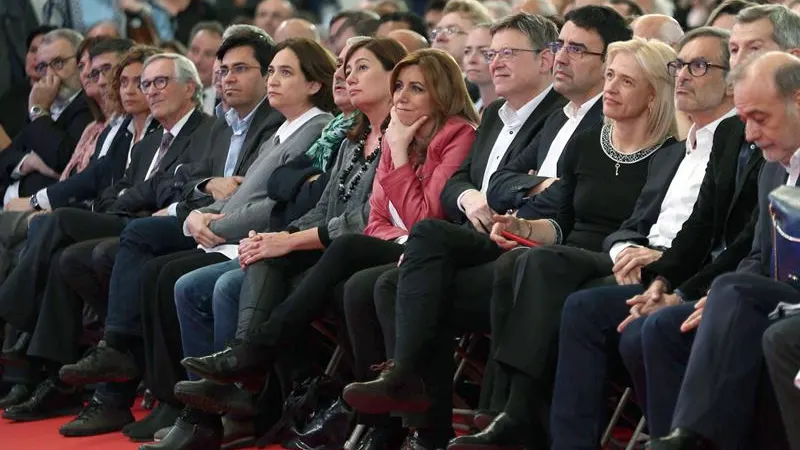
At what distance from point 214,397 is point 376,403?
3.13 ft

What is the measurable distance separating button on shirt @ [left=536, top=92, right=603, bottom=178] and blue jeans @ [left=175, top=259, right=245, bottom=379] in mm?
1267

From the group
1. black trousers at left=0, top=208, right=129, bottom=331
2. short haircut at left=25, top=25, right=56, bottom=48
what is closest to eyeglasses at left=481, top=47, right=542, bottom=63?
black trousers at left=0, top=208, right=129, bottom=331

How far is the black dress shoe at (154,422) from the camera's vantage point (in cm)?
645

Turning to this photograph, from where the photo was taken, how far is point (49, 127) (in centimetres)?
882

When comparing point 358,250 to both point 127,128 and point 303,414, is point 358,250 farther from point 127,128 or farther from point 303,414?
point 127,128

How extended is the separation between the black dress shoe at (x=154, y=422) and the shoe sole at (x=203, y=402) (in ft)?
1.78

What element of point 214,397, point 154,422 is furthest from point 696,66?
point 154,422

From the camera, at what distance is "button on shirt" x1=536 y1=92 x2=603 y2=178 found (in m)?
5.87

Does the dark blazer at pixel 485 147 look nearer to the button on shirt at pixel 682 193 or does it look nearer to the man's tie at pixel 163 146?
the button on shirt at pixel 682 193

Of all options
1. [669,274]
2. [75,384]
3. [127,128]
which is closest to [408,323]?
[669,274]

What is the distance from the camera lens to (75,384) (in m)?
6.81

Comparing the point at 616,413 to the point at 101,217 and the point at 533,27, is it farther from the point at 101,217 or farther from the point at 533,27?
the point at 101,217

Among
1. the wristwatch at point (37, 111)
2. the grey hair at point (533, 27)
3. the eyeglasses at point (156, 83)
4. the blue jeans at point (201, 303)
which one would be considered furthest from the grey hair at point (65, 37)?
the grey hair at point (533, 27)

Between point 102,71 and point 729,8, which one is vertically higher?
point 729,8
